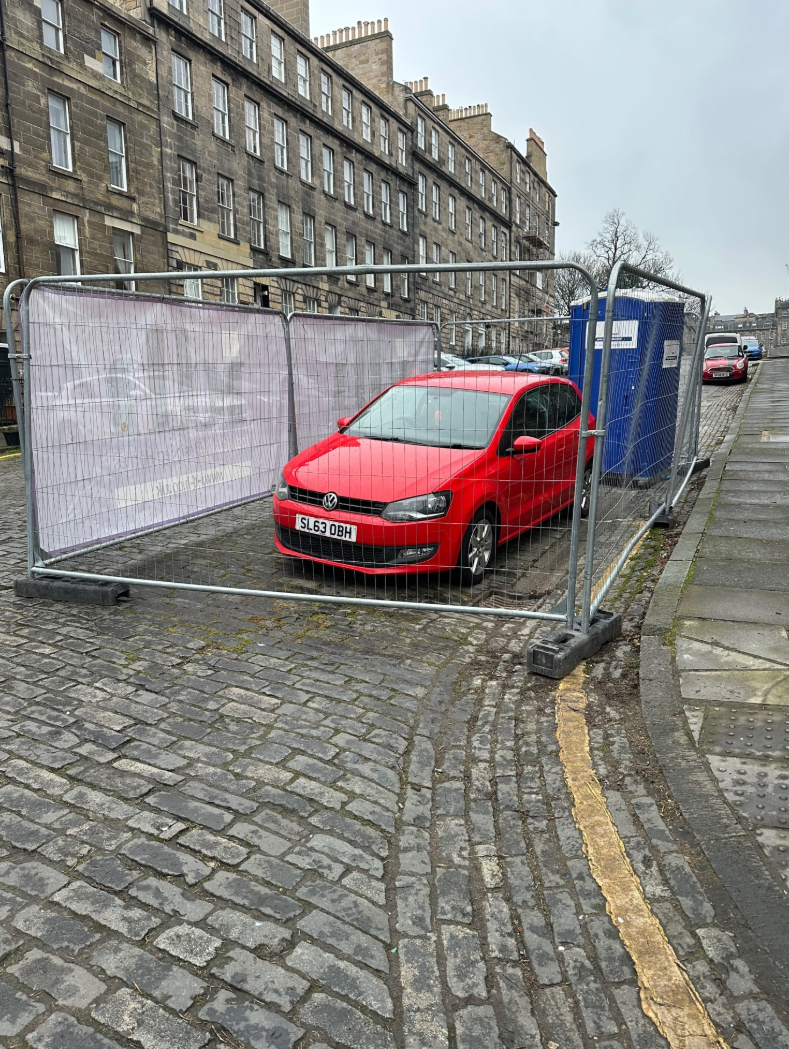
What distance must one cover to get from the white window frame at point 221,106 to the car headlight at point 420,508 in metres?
28.7

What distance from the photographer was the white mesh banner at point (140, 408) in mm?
5930

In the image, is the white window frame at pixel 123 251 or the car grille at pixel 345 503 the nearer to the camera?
the car grille at pixel 345 503

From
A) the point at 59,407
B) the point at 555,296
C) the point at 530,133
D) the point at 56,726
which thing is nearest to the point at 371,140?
the point at 555,296

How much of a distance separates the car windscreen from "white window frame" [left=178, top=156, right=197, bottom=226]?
24.4m

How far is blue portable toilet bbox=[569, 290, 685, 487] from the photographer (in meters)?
5.45

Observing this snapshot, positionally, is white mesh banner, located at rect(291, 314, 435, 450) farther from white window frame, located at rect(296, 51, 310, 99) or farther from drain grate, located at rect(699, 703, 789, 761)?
white window frame, located at rect(296, 51, 310, 99)

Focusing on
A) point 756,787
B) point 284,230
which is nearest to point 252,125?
point 284,230

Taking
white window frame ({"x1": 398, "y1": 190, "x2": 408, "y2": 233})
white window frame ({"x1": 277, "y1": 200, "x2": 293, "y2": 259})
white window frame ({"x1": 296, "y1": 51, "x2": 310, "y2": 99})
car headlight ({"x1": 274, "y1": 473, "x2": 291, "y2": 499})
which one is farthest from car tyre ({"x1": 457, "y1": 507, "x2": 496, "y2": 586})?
white window frame ({"x1": 398, "y1": 190, "x2": 408, "y2": 233})

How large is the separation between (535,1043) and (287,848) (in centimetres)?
116

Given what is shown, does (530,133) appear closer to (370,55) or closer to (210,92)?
(370,55)

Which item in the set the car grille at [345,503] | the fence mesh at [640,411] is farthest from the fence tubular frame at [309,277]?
the car grille at [345,503]

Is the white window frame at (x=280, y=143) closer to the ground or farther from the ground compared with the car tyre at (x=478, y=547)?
farther from the ground

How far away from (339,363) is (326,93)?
33627 mm

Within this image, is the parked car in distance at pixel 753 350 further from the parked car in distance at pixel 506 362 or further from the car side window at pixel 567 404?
the parked car in distance at pixel 506 362
